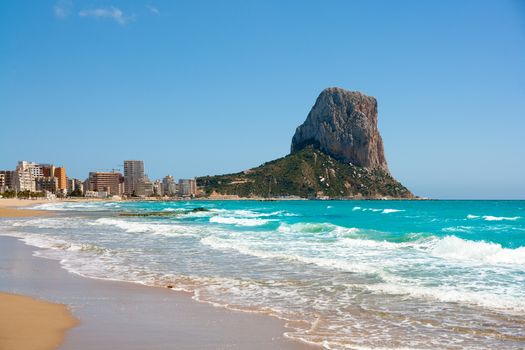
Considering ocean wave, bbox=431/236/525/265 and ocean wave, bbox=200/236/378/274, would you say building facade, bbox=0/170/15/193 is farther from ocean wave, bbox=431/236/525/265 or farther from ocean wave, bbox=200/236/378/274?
ocean wave, bbox=431/236/525/265

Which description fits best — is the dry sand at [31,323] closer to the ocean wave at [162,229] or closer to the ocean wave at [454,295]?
the ocean wave at [454,295]

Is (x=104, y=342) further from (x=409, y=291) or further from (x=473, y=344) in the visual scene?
(x=409, y=291)

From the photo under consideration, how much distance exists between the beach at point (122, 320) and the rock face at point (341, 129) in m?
173

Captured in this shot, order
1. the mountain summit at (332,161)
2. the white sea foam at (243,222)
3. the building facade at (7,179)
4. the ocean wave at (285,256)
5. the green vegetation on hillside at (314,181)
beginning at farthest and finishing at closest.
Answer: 1. the building facade at (7,179)
2. the mountain summit at (332,161)
3. the green vegetation on hillside at (314,181)
4. the white sea foam at (243,222)
5. the ocean wave at (285,256)

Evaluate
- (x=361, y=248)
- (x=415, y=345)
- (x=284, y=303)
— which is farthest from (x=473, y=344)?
(x=361, y=248)

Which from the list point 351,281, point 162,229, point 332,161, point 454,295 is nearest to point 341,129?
point 332,161

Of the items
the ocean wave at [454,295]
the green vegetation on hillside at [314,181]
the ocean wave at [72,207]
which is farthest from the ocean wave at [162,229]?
the green vegetation on hillside at [314,181]

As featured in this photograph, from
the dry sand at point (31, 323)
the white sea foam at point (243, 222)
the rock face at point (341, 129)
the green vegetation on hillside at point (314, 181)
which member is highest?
the rock face at point (341, 129)

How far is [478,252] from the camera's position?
1752 cm

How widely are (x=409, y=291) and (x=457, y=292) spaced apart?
952mm

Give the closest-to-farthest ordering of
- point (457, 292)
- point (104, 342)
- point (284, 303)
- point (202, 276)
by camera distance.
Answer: point (104, 342) < point (284, 303) < point (457, 292) < point (202, 276)

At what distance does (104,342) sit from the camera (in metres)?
6.88

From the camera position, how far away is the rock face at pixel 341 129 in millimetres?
182250

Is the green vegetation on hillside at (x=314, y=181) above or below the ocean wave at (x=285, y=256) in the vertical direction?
above
